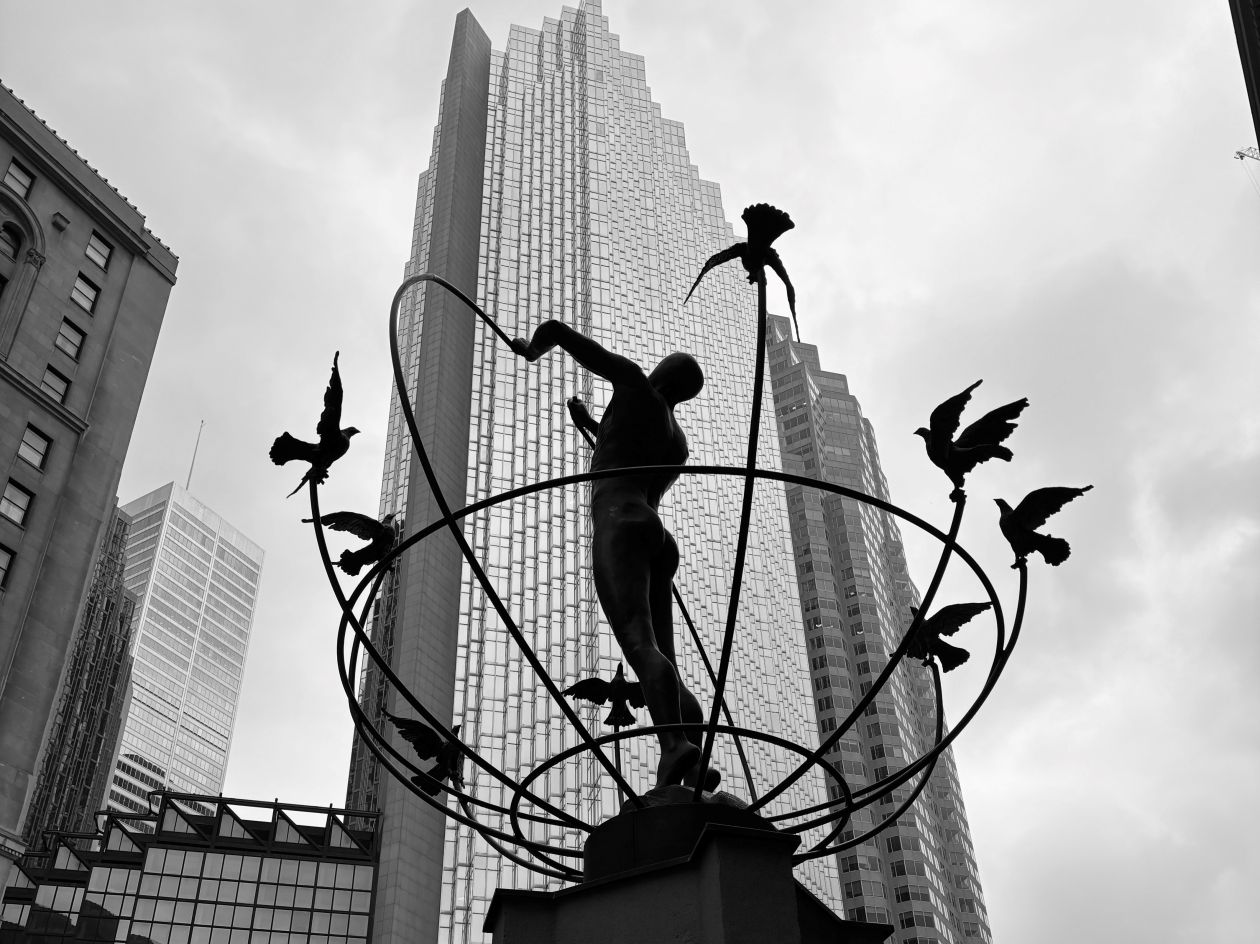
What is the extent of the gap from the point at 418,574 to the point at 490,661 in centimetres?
726

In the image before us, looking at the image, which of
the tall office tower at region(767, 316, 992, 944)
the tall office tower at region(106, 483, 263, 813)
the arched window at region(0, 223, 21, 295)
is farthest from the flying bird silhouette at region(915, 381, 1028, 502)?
the tall office tower at region(106, 483, 263, 813)

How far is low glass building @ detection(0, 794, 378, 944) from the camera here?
46.7m

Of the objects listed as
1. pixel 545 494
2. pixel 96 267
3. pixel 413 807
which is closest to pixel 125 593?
pixel 545 494

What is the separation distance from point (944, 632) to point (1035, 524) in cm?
84

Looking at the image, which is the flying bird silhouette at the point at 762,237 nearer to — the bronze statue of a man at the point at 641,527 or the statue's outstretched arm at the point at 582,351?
the statue's outstretched arm at the point at 582,351

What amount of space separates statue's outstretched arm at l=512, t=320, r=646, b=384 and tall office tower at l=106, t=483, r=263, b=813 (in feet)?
563

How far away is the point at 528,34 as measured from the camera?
11494 centimetres

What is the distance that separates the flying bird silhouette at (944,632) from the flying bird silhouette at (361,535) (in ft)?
9.80

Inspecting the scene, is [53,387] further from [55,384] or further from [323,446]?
[323,446]

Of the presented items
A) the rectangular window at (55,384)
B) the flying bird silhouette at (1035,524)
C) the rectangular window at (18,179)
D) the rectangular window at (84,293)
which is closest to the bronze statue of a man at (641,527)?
the flying bird silhouette at (1035,524)

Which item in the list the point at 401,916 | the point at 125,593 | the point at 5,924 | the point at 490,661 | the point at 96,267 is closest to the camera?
the point at 96,267

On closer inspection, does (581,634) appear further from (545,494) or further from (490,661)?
(545,494)

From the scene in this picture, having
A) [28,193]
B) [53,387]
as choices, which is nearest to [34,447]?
[53,387]

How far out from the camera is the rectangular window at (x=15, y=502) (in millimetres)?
32812
